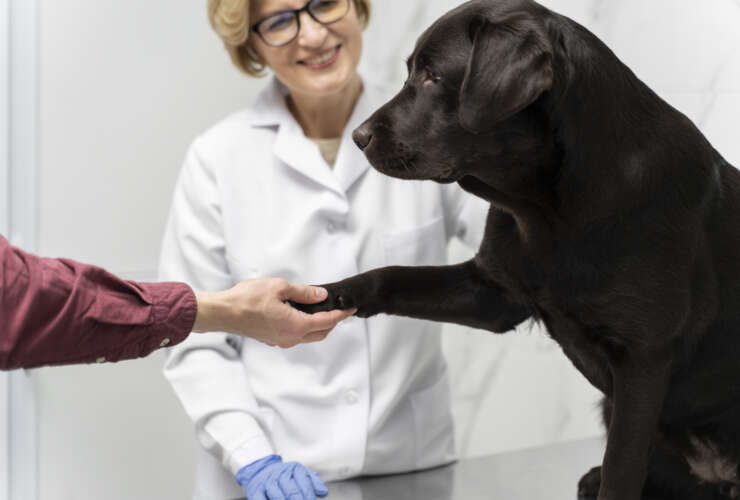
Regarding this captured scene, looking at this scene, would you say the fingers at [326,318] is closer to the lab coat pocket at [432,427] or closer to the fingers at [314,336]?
the fingers at [314,336]

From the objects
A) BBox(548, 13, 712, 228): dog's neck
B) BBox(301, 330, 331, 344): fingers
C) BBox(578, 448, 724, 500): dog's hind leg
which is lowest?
BBox(578, 448, 724, 500): dog's hind leg

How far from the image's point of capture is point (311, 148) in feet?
4.60

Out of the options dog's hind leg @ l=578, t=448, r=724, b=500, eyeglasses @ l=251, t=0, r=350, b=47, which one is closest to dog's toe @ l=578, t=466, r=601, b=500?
dog's hind leg @ l=578, t=448, r=724, b=500

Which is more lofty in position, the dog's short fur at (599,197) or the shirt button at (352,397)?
the dog's short fur at (599,197)

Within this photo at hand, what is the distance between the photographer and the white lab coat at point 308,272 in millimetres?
1356

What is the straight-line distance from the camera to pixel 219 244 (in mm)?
1388

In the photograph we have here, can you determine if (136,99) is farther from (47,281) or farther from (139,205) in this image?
(47,281)

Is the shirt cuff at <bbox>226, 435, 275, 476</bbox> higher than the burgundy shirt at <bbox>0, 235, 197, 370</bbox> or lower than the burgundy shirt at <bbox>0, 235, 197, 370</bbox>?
lower

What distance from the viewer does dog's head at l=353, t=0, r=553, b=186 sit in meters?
0.78

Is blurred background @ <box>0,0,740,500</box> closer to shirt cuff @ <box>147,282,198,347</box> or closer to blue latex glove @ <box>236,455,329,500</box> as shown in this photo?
blue latex glove @ <box>236,455,329,500</box>

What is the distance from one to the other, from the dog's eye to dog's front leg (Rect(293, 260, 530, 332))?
23cm

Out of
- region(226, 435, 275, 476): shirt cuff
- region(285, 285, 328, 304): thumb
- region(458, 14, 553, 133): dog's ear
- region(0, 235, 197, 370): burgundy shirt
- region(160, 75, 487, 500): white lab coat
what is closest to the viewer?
region(458, 14, 553, 133): dog's ear

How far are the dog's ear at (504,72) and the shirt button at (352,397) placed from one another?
0.66m

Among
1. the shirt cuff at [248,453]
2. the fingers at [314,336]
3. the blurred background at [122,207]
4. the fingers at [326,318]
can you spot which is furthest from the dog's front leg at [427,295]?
the blurred background at [122,207]
